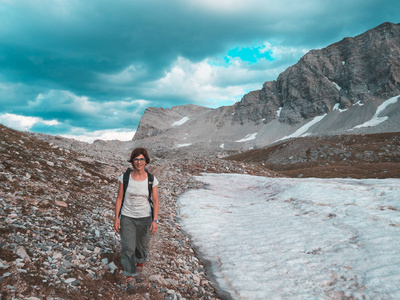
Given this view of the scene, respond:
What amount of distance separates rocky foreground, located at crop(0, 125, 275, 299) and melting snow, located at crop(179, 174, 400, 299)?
4.00 feet

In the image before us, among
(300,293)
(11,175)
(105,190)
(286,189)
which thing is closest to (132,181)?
(300,293)

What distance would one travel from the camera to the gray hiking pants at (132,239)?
7125 millimetres

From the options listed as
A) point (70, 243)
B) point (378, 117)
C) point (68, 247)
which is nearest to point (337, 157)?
point (70, 243)

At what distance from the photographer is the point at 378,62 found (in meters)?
189

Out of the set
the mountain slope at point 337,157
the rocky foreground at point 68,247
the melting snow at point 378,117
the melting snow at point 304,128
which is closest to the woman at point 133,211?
the rocky foreground at point 68,247

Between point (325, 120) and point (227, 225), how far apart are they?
194 m

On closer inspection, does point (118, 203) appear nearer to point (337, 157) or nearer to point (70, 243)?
point (70, 243)

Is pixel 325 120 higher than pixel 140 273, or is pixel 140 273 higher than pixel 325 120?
pixel 325 120

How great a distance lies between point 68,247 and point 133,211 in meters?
2.50

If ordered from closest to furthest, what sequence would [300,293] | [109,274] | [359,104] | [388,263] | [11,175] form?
1. [109,274]
2. [300,293]
3. [388,263]
4. [11,175]
5. [359,104]

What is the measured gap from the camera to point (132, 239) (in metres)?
7.20

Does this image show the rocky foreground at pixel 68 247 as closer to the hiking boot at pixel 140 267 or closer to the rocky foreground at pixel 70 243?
the rocky foreground at pixel 70 243

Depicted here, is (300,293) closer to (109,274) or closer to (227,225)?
(109,274)

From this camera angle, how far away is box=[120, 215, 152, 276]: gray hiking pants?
281 inches
